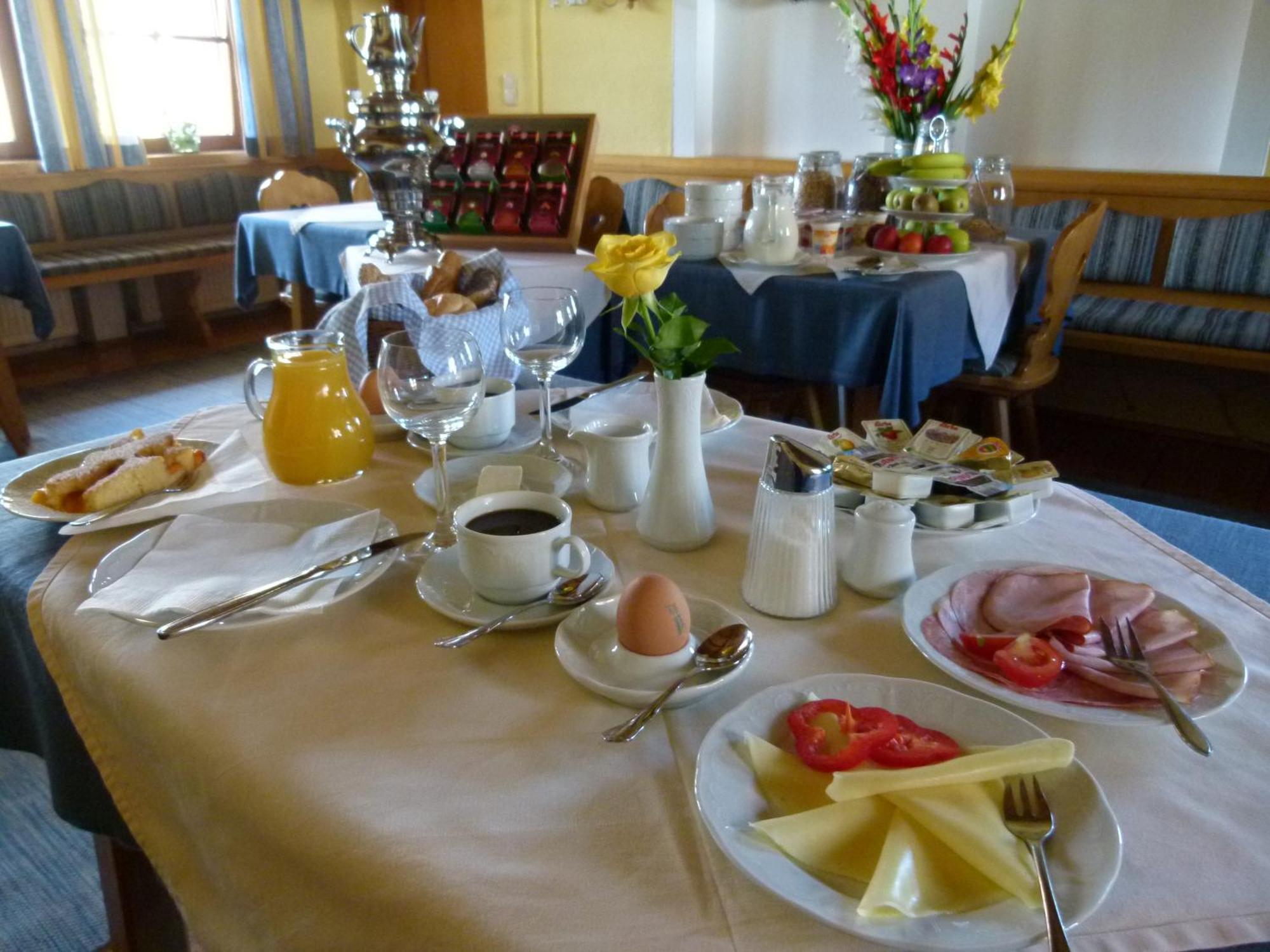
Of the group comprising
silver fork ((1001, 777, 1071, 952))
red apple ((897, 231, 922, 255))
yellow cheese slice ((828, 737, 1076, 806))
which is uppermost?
red apple ((897, 231, 922, 255))

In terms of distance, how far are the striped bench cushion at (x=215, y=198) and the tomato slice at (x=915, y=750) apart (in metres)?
4.72

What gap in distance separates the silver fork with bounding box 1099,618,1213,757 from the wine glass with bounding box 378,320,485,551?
51cm

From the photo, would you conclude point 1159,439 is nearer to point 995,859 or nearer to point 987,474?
point 987,474

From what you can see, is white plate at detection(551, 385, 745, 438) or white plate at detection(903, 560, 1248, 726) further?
white plate at detection(551, 385, 745, 438)

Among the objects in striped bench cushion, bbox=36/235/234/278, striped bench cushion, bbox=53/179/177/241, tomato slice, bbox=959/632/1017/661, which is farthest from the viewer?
striped bench cushion, bbox=53/179/177/241

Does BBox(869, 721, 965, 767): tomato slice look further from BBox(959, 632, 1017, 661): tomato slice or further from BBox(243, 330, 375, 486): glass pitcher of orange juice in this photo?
BBox(243, 330, 375, 486): glass pitcher of orange juice

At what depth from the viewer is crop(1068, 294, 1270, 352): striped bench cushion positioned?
2.65 metres

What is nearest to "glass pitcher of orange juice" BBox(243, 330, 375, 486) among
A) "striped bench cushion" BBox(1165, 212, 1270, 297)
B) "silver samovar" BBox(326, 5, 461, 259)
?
"silver samovar" BBox(326, 5, 461, 259)

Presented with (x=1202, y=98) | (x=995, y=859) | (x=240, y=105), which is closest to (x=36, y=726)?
(x=995, y=859)

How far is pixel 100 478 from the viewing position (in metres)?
0.85

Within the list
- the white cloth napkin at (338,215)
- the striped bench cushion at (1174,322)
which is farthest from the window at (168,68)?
the striped bench cushion at (1174,322)

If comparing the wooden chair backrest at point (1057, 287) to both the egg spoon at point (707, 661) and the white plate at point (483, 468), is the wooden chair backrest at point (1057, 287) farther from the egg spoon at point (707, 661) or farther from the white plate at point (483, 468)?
the egg spoon at point (707, 661)

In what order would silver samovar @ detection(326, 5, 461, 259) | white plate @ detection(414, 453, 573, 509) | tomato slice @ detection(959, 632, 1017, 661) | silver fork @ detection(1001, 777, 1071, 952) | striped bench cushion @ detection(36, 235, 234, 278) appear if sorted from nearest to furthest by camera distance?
silver fork @ detection(1001, 777, 1071, 952) < tomato slice @ detection(959, 632, 1017, 661) < white plate @ detection(414, 453, 573, 509) < silver samovar @ detection(326, 5, 461, 259) < striped bench cushion @ detection(36, 235, 234, 278)

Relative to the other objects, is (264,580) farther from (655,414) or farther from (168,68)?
(168,68)
